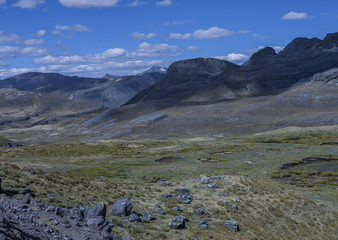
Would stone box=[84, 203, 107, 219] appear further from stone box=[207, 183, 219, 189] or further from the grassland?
stone box=[207, 183, 219, 189]

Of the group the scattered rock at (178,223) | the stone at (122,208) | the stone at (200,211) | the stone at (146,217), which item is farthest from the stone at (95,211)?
the stone at (200,211)

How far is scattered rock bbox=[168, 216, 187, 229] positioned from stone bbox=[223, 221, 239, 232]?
4169mm

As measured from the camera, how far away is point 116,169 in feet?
228

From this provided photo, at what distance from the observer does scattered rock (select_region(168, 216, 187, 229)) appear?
27594mm

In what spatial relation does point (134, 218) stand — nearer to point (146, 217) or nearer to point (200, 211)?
point (146, 217)

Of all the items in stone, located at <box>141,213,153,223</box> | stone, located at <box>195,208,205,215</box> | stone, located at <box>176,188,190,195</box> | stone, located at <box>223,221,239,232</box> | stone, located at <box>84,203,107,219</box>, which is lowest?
stone, located at <box>223,221,239,232</box>

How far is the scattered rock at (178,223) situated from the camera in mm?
27594

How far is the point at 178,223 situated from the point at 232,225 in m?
5.32

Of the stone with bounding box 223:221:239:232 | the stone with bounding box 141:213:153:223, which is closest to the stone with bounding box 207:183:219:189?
the stone with bounding box 223:221:239:232

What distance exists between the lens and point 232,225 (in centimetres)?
2975

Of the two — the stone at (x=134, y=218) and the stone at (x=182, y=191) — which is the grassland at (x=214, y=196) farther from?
the stone at (x=182, y=191)

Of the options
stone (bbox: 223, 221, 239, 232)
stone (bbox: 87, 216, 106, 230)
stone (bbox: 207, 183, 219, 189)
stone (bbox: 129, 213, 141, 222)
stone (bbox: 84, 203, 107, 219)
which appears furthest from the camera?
stone (bbox: 207, 183, 219, 189)

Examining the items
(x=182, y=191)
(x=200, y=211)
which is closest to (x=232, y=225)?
(x=200, y=211)

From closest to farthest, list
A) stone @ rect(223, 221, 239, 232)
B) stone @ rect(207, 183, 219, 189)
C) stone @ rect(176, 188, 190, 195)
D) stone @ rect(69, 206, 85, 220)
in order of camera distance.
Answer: stone @ rect(69, 206, 85, 220)
stone @ rect(223, 221, 239, 232)
stone @ rect(176, 188, 190, 195)
stone @ rect(207, 183, 219, 189)
